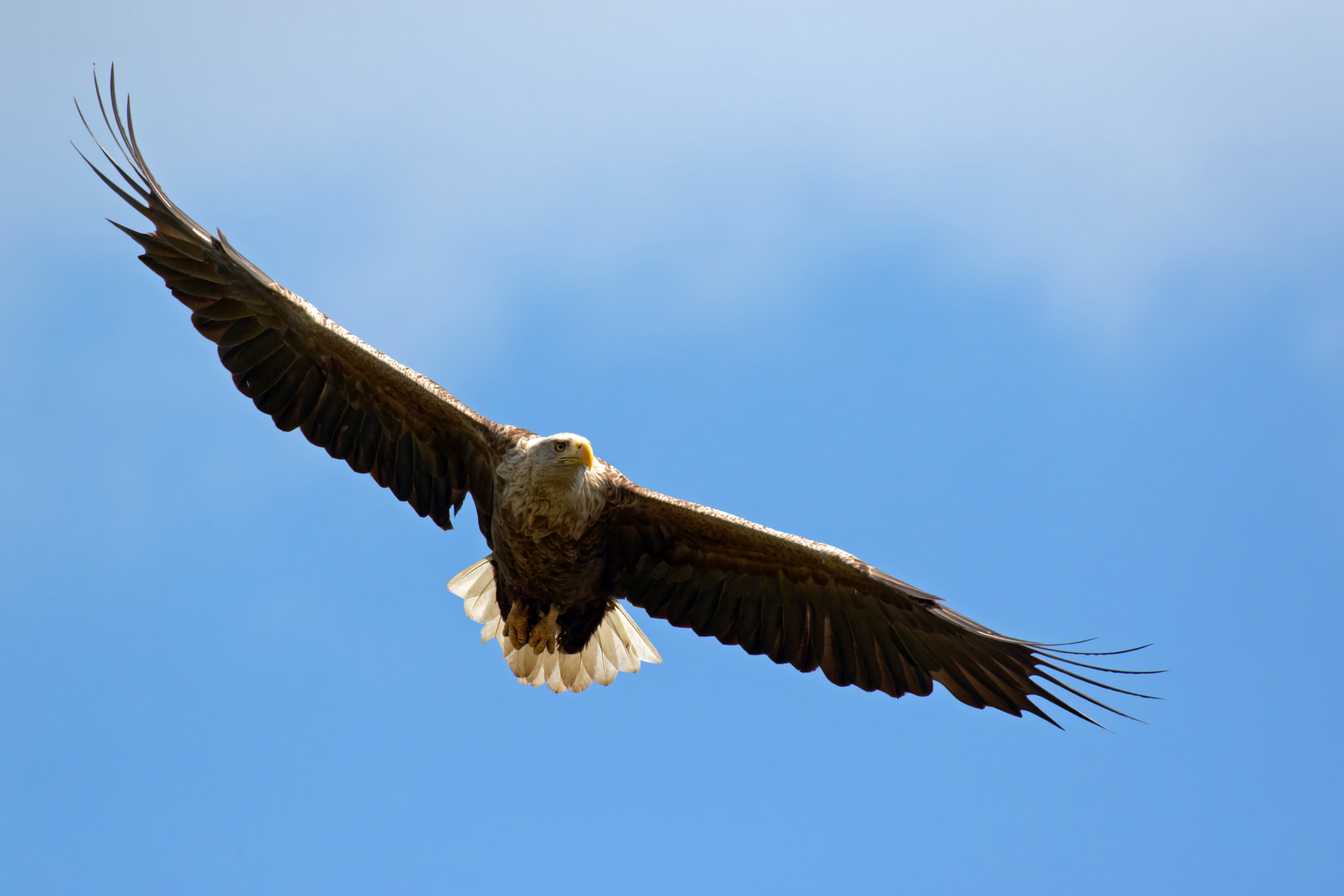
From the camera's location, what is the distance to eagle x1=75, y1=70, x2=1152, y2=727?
5.84 metres

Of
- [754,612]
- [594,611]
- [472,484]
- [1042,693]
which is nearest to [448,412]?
[472,484]

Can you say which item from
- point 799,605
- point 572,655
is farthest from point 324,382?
point 799,605

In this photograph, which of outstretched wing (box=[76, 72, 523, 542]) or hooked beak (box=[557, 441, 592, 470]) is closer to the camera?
hooked beak (box=[557, 441, 592, 470])

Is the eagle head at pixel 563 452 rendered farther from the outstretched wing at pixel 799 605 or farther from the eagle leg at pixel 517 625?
the eagle leg at pixel 517 625

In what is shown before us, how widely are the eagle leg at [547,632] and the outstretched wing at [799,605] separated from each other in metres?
0.39

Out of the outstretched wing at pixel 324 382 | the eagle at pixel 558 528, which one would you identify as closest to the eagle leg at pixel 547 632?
the eagle at pixel 558 528

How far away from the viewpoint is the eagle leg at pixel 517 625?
634 cm

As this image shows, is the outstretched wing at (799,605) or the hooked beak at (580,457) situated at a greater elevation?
the outstretched wing at (799,605)

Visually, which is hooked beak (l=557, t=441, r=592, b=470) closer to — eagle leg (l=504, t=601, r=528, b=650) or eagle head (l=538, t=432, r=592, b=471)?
eagle head (l=538, t=432, r=592, b=471)

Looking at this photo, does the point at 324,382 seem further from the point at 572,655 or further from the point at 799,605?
the point at 799,605

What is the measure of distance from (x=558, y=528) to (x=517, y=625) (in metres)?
0.94

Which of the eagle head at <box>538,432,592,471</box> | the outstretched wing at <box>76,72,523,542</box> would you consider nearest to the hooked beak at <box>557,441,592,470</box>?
the eagle head at <box>538,432,592,471</box>

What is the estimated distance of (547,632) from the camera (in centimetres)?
650

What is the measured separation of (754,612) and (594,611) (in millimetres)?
924
